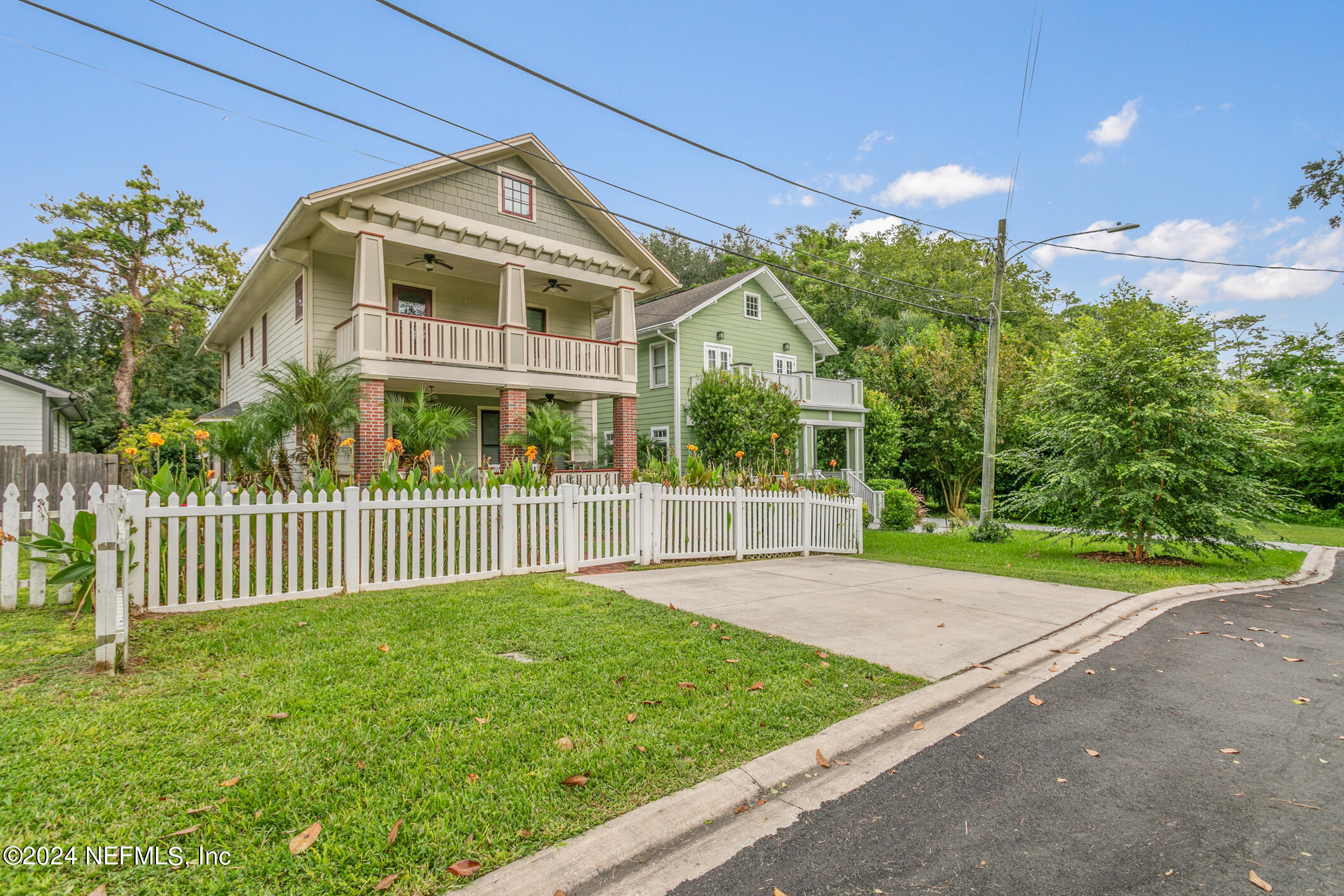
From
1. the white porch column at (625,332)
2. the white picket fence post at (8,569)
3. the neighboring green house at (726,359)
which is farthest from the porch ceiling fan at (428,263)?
the white picket fence post at (8,569)

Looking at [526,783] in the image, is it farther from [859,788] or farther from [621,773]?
[859,788]

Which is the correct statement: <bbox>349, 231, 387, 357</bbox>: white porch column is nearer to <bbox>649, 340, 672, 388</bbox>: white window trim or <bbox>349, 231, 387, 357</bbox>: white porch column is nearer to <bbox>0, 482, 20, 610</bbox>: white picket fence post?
<bbox>0, 482, 20, 610</bbox>: white picket fence post

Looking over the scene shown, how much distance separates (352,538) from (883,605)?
5341 mm

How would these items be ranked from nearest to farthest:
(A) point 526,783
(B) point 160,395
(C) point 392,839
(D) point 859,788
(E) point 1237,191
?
1. (C) point 392,839
2. (A) point 526,783
3. (D) point 859,788
4. (E) point 1237,191
5. (B) point 160,395

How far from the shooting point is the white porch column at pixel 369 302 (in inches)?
486

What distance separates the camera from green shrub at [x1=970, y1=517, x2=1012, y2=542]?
1432 cm

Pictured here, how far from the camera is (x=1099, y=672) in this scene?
462cm

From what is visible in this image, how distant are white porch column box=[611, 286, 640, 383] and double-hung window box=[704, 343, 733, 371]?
5.41 metres

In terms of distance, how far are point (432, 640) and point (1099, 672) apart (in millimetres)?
4789

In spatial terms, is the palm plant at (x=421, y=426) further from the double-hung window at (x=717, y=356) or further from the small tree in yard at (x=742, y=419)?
the double-hung window at (x=717, y=356)

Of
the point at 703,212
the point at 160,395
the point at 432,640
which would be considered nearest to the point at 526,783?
the point at 432,640

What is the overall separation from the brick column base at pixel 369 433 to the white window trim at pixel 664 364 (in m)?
10.3

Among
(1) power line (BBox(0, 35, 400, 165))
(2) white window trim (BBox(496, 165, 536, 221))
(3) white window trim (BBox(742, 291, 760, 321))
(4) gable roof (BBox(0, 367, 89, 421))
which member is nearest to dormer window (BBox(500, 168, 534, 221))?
(2) white window trim (BBox(496, 165, 536, 221))

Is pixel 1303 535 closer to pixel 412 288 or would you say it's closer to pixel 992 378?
pixel 992 378
